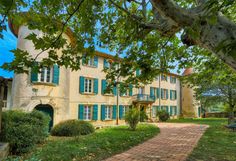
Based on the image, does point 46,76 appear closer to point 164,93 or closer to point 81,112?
point 81,112

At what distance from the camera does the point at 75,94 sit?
55.5 ft

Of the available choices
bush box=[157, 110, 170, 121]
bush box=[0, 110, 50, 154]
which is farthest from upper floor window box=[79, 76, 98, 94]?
bush box=[157, 110, 170, 121]

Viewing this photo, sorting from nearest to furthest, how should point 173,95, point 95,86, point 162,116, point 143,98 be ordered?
point 95,86 < point 143,98 < point 162,116 < point 173,95

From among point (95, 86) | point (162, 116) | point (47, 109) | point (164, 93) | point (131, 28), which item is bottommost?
point (162, 116)

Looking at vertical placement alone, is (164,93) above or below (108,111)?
above

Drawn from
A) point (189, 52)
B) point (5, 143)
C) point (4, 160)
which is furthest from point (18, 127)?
point (189, 52)

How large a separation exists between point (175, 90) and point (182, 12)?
30.0m

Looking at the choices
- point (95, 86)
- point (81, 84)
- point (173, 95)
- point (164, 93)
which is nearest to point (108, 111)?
point (95, 86)

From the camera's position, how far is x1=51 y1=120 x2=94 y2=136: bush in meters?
11.8

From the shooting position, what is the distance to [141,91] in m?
24.9

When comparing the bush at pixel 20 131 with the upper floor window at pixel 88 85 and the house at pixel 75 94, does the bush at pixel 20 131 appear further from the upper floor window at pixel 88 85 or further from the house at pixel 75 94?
the upper floor window at pixel 88 85

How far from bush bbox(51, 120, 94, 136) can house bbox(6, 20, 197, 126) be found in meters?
2.09

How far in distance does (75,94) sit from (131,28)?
1364 cm

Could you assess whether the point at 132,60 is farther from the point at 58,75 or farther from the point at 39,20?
the point at 58,75
